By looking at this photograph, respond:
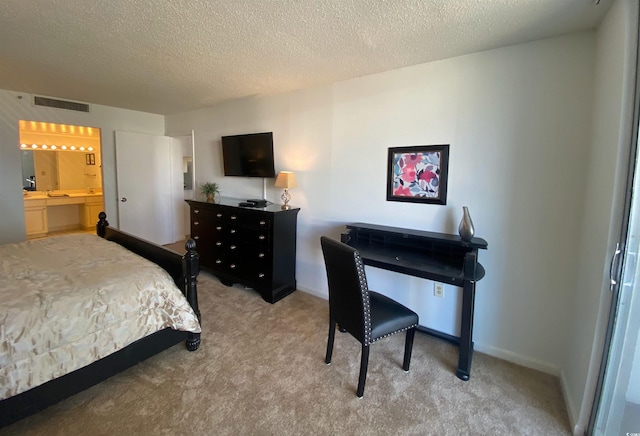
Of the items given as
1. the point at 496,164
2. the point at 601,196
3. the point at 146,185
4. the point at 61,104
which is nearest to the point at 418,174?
the point at 496,164

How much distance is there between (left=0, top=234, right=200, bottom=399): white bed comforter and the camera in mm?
1482

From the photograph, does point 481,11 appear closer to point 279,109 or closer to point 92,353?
point 279,109

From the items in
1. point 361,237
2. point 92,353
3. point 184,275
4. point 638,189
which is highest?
point 638,189

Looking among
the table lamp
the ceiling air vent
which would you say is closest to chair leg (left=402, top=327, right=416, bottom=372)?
the table lamp

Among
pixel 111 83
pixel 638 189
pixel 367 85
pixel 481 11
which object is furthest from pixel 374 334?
pixel 111 83

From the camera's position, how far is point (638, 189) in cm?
134

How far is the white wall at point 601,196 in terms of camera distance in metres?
1.41

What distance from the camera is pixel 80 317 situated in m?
1.66

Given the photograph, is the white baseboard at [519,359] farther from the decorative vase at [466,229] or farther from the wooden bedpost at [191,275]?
the wooden bedpost at [191,275]

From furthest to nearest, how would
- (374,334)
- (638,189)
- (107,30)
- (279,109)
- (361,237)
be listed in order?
1. (279,109)
2. (361,237)
3. (107,30)
4. (374,334)
5. (638,189)

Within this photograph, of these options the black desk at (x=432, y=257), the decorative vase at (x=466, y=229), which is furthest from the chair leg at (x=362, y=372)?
the decorative vase at (x=466, y=229)

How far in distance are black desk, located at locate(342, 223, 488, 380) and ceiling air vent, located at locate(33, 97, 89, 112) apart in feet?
14.1

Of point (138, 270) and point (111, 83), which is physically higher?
point (111, 83)

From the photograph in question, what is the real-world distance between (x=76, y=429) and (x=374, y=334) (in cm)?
173
